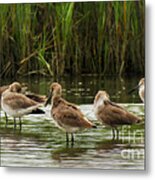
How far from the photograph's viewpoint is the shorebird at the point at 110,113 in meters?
2.28

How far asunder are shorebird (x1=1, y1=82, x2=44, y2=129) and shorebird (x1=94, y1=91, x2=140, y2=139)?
239mm

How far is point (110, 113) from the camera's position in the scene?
90.6 inches

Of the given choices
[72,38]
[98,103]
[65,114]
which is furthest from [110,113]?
[72,38]

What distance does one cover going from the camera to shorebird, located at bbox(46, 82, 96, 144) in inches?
91.0

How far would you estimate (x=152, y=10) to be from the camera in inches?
88.7

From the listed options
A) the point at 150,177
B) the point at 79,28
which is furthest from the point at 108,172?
the point at 79,28

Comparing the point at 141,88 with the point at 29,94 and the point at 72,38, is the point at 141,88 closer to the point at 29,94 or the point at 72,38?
the point at 72,38

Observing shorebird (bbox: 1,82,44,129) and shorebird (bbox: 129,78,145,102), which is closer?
shorebird (bbox: 129,78,145,102)

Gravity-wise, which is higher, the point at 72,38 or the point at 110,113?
the point at 72,38

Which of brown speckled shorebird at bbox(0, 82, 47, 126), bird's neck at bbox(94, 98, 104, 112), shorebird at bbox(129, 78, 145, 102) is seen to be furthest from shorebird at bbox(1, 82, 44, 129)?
shorebird at bbox(129, 78, 145, 102)

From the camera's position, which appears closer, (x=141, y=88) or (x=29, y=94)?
(x=141, y=88)

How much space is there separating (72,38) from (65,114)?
0.27 meters

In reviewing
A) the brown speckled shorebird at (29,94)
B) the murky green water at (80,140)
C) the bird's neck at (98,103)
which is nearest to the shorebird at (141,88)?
the murky green water at (80,140)

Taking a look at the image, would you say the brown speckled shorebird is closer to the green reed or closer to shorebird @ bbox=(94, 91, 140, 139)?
the green reed
